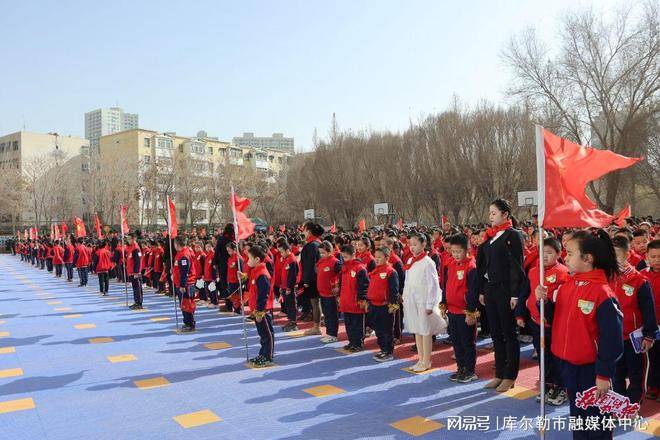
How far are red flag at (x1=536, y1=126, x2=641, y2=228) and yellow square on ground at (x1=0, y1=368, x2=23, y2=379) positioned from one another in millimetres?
7139

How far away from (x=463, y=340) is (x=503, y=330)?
0.68 metres

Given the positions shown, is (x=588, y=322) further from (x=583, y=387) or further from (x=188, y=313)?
(x=188, y=313)

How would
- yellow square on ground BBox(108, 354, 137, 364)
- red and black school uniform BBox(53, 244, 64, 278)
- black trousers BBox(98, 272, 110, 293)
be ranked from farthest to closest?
red and black school uniform BBox(53, 244, 64, 278) < black trousers BBox(98, 272, 110, 293) < yellow square on ground BBox(108, 354, 137, 364)

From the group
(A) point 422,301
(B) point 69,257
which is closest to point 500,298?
(A) point 422,301

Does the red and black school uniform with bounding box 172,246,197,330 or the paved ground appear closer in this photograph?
the paved ground

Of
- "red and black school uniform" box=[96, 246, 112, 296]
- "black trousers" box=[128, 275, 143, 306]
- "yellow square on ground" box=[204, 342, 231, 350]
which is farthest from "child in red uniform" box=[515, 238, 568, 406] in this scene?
"red and black school uniform" box=[96, 246, 112, 296]

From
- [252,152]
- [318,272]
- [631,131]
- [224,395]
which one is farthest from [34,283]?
[252,152]

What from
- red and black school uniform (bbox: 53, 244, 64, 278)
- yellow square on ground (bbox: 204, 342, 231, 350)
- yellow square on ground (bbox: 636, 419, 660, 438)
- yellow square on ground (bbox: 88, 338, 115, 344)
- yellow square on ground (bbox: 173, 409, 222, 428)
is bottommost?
yellow square on ground (bbox: 88, 338, 115, 344)

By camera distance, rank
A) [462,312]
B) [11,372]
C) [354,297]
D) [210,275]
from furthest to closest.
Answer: [210,275], [354,297], [11,372], [462,312]

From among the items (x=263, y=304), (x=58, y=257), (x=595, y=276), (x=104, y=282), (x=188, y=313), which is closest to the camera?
(x=595, y=276)

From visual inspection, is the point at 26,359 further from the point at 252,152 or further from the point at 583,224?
the point at 252,152

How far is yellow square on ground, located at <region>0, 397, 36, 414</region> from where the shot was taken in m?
5.75

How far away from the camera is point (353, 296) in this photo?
796 centimetres

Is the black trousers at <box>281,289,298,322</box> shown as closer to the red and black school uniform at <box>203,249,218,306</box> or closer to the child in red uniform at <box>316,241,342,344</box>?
the child in red uniform at <box>316,241,342,344</box>
